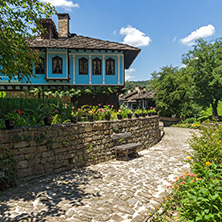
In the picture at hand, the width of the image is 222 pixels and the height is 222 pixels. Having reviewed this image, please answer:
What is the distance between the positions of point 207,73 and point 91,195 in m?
21.2

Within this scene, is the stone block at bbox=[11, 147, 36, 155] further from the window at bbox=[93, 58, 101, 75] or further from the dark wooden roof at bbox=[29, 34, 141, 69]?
the window at bbox=[93, 58, 101, 75]

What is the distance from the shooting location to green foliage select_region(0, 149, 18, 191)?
179 inches

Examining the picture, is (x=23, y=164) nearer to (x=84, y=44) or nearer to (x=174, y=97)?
(x=84, y=44)

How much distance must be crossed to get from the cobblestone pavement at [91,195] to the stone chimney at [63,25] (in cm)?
1508

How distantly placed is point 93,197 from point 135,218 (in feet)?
3.90

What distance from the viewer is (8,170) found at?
4793 mm

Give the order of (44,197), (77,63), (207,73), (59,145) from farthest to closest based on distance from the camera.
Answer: (207,73)
(77,63)
(59,145)
(44,197)

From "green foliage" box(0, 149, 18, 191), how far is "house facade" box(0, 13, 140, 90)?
37.0ft

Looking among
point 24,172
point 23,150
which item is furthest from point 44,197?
point 23,150

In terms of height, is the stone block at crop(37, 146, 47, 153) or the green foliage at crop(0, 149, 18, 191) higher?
the stone block at crop(37, 146, 47, 153)

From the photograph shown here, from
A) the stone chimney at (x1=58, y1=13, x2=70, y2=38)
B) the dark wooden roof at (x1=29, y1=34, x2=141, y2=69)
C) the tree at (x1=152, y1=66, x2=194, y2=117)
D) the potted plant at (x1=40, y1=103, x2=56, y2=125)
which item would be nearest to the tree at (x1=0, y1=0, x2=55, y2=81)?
the potted plant at (x1=40, y1=103, x2=56, y2=125)

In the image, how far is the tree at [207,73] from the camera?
68.9ft

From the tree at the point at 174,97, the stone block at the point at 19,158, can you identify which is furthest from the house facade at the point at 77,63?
the stone block at the point at 19,158

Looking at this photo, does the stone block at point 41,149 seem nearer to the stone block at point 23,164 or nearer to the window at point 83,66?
the stone block at point 23,164
